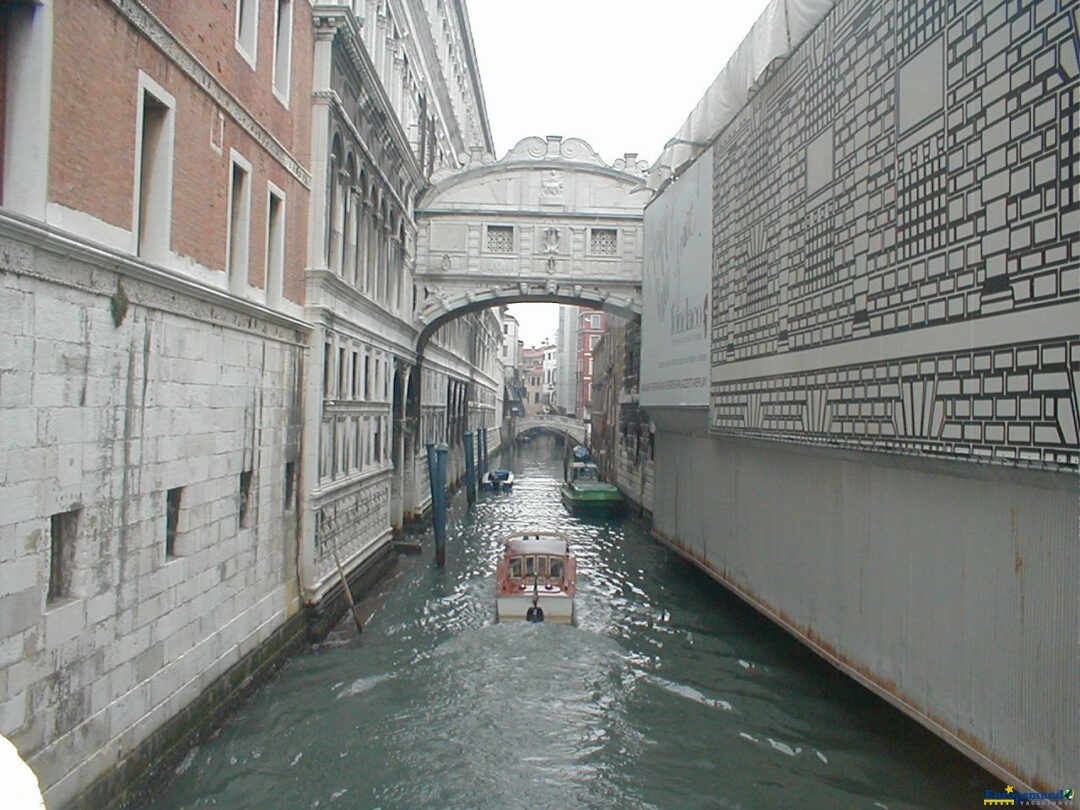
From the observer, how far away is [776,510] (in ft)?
33.1

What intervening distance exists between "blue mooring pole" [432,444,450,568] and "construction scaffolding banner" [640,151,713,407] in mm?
4327

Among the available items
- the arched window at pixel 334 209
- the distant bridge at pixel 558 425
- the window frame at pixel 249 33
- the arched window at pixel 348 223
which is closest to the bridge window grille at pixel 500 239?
the arched window at pixel 348 223

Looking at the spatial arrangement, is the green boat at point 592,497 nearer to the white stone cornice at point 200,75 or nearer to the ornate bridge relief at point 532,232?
the ornate bridge relief at point 532,232

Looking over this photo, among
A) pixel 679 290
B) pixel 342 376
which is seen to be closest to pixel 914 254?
pixel 679 290

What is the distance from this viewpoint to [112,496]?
5.84 metres

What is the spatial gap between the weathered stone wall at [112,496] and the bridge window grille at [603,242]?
37.9 ft

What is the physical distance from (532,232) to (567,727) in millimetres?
12661

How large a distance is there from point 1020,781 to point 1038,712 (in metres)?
0.50

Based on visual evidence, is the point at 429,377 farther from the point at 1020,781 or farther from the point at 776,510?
the point at 1020,781

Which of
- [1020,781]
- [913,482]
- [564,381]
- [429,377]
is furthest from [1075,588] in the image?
[564,381]

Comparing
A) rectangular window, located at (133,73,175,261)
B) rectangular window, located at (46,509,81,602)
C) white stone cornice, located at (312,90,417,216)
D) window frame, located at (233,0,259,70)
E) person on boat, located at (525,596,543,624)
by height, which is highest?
white stone cornice, located at (312,90,417,216)

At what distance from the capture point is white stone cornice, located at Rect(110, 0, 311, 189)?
5926mm

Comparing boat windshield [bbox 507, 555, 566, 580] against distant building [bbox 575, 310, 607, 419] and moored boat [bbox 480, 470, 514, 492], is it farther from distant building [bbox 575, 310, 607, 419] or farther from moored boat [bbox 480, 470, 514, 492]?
distant building [bbox 575, 310, 607, 419]

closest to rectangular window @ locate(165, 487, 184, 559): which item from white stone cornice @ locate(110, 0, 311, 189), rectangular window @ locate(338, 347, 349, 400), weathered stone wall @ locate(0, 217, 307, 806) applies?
weathered stone wall @ locate(0, 217, 307, 806)
